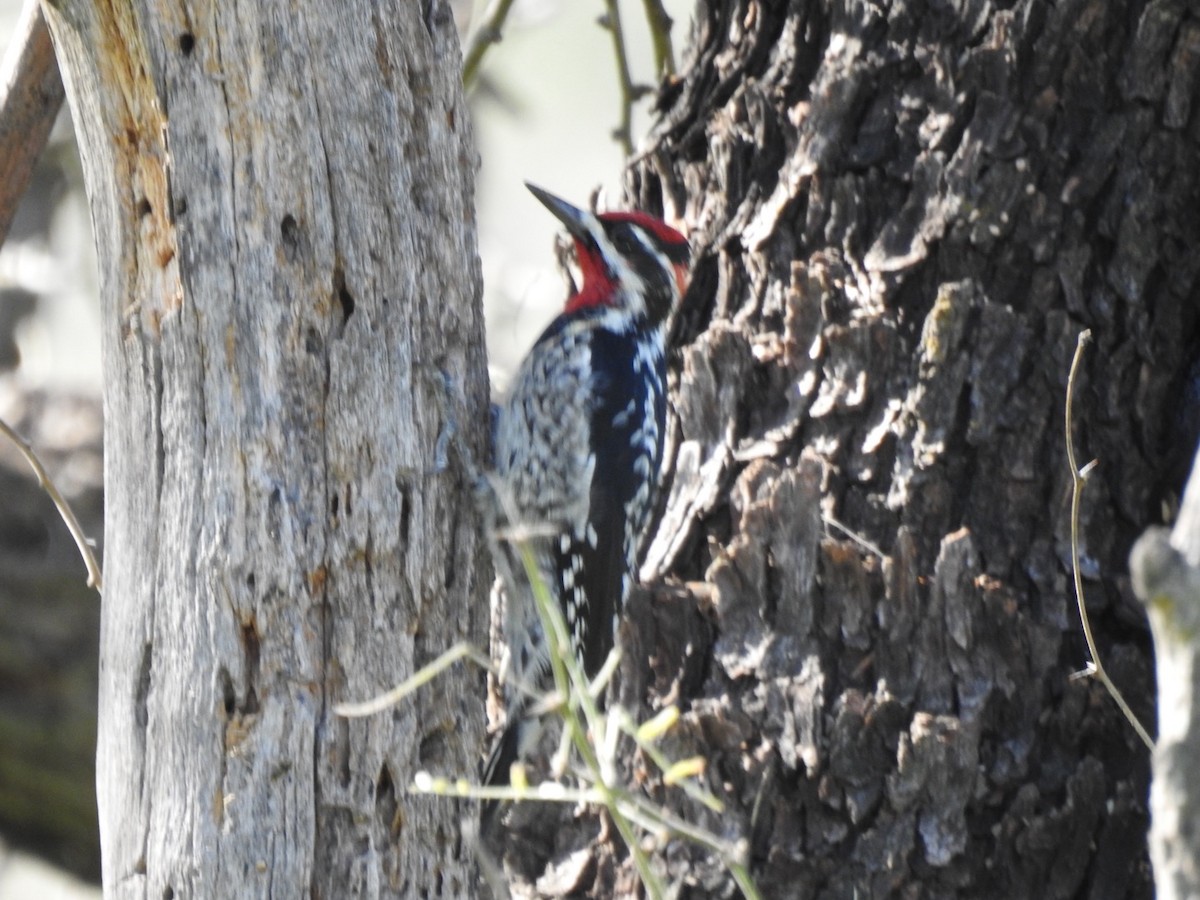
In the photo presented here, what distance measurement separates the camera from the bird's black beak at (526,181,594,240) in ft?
11.2

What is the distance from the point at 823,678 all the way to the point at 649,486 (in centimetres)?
74

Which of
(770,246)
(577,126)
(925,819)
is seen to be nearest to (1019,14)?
(770,246)

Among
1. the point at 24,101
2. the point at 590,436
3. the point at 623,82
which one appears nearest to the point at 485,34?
the point at 623,82

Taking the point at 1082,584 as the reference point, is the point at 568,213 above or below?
above

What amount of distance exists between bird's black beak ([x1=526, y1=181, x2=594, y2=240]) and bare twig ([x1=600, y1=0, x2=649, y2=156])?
51cm

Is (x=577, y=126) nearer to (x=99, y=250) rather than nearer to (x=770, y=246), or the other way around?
(x=770, y=246)

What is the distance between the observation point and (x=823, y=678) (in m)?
2.66

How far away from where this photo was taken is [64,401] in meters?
5.23

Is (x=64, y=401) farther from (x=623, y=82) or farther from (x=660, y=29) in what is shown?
(x=660, y=29)

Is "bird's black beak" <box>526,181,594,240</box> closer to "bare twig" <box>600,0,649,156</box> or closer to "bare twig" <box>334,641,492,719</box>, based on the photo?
"bare twig" <box>600,0,649,156</box>

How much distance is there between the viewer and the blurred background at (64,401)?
13.7 feet

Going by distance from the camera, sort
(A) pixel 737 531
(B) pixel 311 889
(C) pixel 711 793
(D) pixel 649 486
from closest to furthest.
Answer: (B) pixel 311 889, (C) pixel 711 793, (A) pixel 737 531, (D) pixel 649 486

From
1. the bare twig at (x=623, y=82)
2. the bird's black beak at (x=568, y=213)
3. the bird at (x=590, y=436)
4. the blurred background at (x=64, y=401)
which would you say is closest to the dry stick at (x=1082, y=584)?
the bird at (x=590, y=436)

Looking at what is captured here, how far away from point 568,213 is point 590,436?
55 cm
